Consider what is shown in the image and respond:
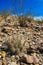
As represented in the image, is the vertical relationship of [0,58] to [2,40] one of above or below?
below

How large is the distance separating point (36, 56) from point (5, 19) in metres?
3.57

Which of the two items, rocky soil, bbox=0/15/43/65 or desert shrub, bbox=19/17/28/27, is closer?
rocky soil, bbox=0/15/43/65

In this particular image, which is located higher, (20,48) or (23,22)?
(23,22)

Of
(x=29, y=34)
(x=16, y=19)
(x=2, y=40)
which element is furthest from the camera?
(x=16, y=19)

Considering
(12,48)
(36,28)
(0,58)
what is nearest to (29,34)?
(36,28)

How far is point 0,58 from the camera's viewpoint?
13.2 feet

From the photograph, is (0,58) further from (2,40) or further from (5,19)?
(5,19)

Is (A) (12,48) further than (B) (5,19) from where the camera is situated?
No

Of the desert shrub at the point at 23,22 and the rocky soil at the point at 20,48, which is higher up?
the desert shrub at the point at 23,22

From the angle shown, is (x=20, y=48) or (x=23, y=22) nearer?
(x=20, y=48)

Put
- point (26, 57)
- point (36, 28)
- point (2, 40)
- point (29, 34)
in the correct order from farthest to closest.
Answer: point (36, 28), point (29, 34), point (2, 40), point (26, 57)

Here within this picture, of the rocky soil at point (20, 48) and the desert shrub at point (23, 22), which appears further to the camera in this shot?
the desert shrub at point (23, 22)

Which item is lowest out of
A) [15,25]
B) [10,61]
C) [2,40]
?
[10,61]

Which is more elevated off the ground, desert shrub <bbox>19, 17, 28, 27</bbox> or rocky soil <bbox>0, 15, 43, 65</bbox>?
desert shrub <bbox>19, 17, 28, 27</bbox>
